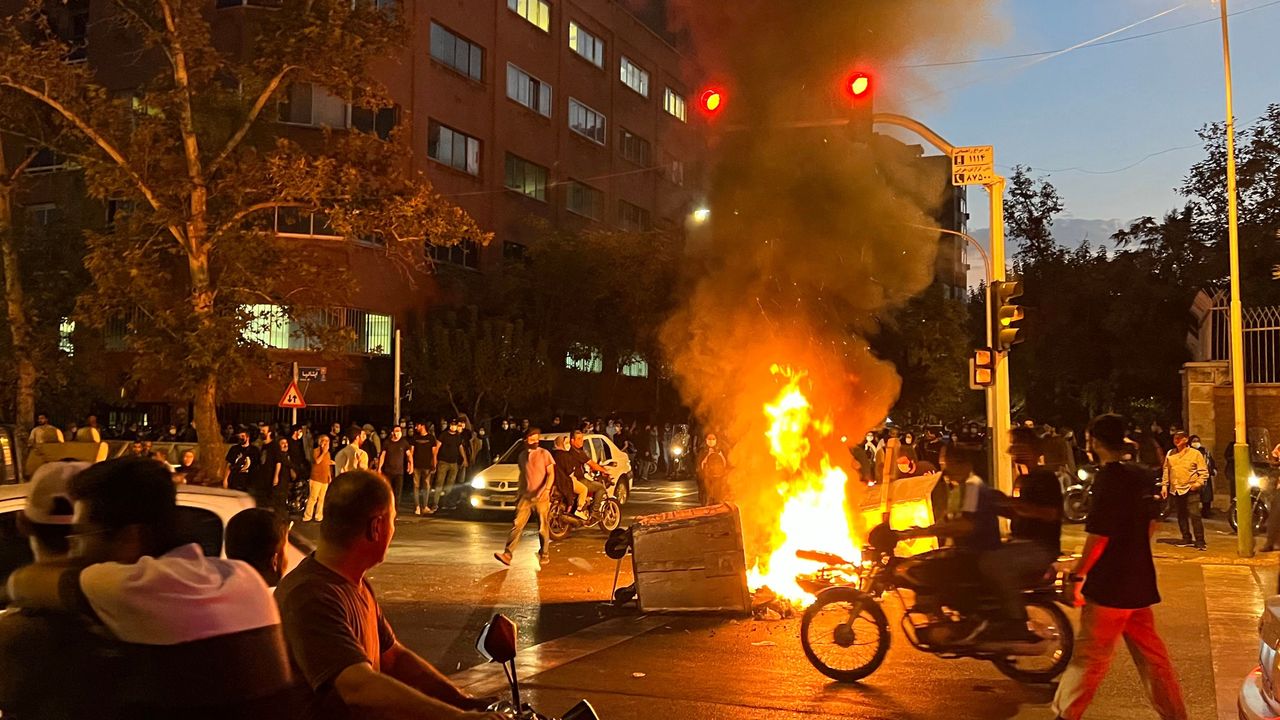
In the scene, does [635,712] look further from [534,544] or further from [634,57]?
[634,57]

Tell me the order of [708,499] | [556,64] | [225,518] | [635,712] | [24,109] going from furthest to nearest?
[556,64] < [24,109] < [708,499] < [635,712] < [225,518]

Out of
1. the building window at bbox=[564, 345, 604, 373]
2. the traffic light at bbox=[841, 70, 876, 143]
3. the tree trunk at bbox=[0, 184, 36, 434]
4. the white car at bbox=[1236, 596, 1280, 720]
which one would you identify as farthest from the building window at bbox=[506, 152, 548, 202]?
the white car at bbox=[1236, 596, 1280, 720]

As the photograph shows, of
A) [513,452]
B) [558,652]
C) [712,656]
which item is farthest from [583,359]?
[712,656]

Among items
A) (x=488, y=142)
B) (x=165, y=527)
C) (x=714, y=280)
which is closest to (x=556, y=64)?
(x=488, y=142)

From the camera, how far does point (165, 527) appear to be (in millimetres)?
2520

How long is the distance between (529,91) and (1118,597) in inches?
1363

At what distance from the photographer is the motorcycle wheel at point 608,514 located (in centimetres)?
1750

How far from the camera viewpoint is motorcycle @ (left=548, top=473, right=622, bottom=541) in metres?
15.7

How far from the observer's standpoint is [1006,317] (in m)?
13.4

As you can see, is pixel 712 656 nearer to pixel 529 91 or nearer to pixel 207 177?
pixel 207 177

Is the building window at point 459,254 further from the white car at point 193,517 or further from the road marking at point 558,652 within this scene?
the white car at point 193,517

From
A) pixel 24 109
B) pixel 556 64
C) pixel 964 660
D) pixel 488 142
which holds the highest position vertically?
pixel 556 64

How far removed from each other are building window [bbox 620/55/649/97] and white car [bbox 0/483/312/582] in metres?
41.4

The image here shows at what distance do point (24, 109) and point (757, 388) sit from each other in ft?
44.4
